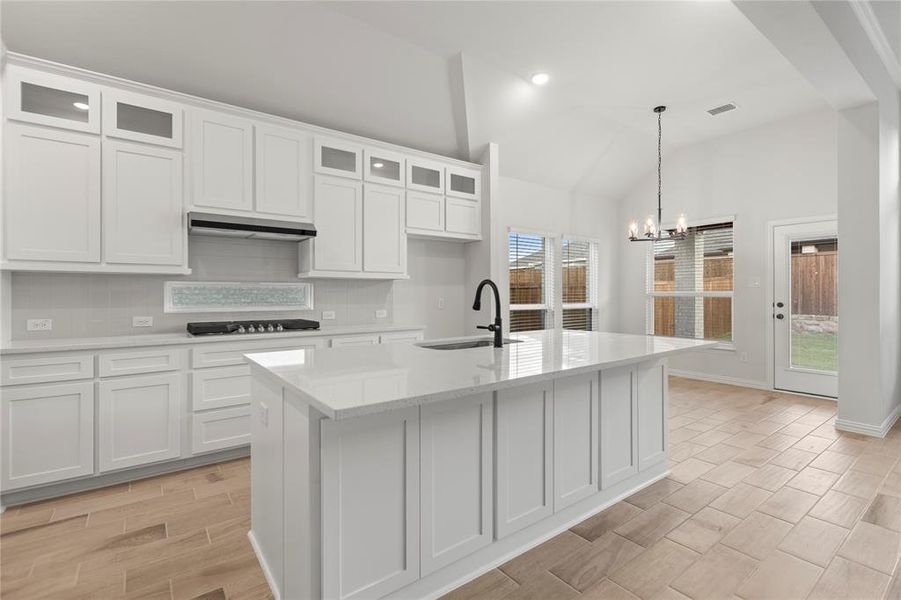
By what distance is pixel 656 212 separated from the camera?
646 centimetres

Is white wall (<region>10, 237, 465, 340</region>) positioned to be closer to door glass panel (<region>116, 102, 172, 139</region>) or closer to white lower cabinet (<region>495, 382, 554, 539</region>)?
door glass panel (<region>116, 102, 172, 139</region>)

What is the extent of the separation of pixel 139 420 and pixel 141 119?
2.07 metres

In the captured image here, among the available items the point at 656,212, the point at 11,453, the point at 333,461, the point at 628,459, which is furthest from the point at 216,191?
the point at 656,212

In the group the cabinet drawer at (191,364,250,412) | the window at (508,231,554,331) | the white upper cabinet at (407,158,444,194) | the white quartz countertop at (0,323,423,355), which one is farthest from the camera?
the window at (508,231,554,331)

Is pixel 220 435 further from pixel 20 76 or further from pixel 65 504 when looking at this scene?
pixel 20 76

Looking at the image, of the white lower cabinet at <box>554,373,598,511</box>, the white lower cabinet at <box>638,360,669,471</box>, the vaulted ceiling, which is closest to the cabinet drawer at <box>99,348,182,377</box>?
the vaulted ceiling

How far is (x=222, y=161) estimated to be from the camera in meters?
3.29

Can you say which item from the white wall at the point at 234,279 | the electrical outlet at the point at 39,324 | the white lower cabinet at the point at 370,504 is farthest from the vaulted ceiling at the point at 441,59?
the white lower cabinet at the point at 370,504

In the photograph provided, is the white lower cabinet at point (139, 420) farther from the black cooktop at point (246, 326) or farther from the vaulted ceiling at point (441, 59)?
the vaulted ceiling at point (441, 59)

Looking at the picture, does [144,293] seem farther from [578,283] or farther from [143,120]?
[578,283]

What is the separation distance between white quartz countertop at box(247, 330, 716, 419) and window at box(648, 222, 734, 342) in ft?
12.8

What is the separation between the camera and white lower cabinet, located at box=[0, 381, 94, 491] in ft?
8.14

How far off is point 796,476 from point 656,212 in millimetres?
4451

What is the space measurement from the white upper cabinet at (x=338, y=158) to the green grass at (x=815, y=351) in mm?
5460
